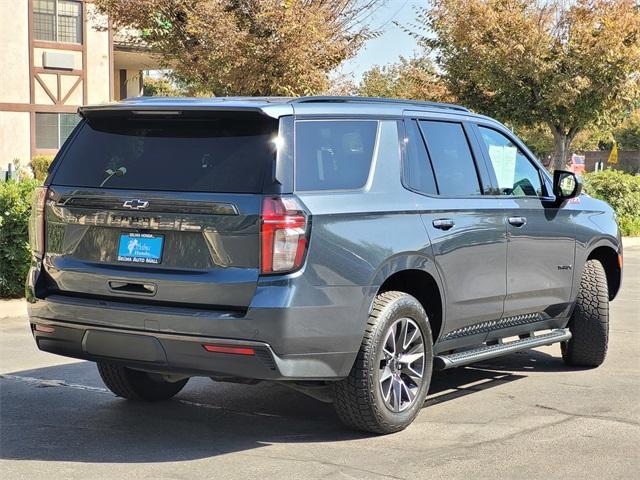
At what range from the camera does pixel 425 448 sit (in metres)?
5.82

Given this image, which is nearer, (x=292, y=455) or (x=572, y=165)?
(x=292, y=455)

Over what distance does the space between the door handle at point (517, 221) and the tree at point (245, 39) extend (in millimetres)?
9168

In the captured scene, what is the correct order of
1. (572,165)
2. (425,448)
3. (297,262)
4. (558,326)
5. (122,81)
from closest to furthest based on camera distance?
(297,262) → (425,448) → (558,326) → (572,165) → (122,81)

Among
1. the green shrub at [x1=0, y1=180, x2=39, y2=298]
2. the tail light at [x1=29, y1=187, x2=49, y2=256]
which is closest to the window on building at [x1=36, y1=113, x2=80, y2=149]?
the green shrub at [x1=0, y1=180, x2=39, y2=298]

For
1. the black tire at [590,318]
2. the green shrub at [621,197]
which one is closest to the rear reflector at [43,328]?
the black tire at [590,318]

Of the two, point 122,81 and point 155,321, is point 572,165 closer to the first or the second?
point 122,81

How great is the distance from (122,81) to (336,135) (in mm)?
→ 34758

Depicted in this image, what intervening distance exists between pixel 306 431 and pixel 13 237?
6105 mm

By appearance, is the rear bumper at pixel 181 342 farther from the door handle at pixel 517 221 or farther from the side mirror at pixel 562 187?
the side mirror at pixel 562 187

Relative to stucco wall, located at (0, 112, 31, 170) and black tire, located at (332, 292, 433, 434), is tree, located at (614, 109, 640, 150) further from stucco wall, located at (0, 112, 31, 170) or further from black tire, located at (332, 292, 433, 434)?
black tire, located at (332, 292, 433, 434)

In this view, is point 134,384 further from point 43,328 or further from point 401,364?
point 401,364

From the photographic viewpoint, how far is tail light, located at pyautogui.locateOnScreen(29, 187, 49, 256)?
6.07 meters

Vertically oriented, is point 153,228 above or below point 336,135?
below

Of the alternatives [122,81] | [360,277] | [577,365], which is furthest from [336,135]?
[122,81]
